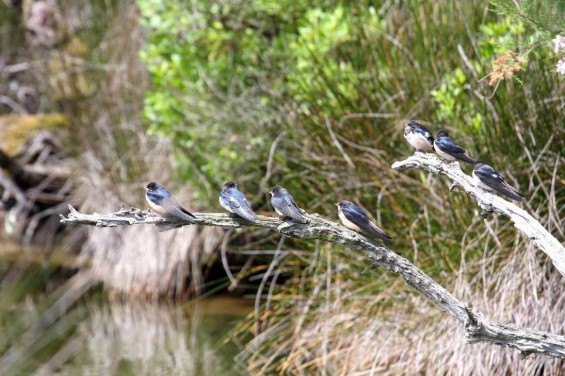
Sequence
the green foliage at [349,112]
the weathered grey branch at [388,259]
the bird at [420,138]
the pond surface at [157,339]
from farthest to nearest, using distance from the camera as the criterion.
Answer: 1. the pond surface at [157,339]
2. the green foliage at [349,112]
3. the bird at [420,138]
4. the weathered grey branch at [388,259]

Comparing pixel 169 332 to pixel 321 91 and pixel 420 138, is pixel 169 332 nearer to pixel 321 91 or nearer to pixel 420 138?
pixel 321 91

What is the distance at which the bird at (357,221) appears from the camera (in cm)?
370

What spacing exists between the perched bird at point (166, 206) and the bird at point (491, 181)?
1.13 metres

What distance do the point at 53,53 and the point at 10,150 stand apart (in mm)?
1167

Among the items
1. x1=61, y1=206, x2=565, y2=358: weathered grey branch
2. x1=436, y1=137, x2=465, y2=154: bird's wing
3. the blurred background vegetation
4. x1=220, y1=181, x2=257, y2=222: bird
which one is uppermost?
x1=220, y1=181, x2=257, y2=222: bird

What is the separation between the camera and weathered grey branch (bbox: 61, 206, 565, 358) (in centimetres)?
352

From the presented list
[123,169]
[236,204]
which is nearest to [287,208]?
[236,204]

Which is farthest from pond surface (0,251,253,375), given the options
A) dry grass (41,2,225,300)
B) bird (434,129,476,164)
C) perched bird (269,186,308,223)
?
perched bird (269,186,308,223)

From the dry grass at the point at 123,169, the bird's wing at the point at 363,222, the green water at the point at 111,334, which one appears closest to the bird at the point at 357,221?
the bird's wing at the point at 363,222

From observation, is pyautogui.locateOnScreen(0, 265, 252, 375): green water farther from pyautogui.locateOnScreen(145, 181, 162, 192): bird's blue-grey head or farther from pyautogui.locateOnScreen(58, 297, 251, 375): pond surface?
pyautogui.locateOnScreen(145, 181, 162, 192): bird's blue-grey head

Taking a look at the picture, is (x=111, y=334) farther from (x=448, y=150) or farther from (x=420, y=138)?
(x=448, y=150)

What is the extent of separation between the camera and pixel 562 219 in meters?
4.86

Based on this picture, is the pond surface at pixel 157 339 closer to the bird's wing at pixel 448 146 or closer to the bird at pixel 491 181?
the bird's wing at pixel 448 146

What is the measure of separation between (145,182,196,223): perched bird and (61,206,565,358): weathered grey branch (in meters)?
0.03
